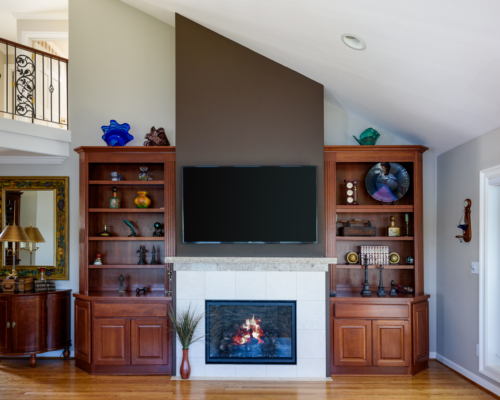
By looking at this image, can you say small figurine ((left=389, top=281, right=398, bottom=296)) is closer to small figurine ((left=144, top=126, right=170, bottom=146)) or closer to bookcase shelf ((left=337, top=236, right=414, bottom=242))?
bookcase shelf ((left=337, top=236, right=414, bottom=242))

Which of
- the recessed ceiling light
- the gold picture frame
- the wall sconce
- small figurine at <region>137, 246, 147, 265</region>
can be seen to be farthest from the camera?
the gold picture frame

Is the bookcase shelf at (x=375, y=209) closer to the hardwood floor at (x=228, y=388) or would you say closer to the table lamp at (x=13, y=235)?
the hardwood floor at (x=228, y=388)

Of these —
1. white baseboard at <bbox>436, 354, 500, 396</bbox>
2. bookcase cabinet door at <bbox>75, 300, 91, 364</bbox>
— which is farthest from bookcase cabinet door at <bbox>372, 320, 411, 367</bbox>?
bookcase cabinet door at <bbox>75, 300, 91, 364</bbox>

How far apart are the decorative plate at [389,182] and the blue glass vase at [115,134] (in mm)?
2896

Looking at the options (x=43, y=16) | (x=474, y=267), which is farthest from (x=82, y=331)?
(x=43, y=16)

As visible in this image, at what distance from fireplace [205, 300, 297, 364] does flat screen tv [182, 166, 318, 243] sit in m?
0.69

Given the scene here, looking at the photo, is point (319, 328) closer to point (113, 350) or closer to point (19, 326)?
point (113, 350)

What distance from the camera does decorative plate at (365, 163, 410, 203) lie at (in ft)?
16.0

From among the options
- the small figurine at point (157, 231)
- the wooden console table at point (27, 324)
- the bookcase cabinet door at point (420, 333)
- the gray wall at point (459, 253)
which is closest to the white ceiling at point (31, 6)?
the small figurine at point (157, 231)

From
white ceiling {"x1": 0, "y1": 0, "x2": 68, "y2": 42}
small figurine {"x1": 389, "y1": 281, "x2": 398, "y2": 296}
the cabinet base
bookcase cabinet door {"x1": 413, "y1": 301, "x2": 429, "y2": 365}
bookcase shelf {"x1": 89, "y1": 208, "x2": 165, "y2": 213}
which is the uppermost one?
white ceiling {"x1": 0, "y1": 0, "x2": 68, "y2": 42}

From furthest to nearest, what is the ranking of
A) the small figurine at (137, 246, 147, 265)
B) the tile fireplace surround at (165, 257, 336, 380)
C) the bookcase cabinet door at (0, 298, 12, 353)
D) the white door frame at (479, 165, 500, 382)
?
the small figurine at (137, 246, 147, 265) → the bookcase cabinet door at (0, 298, 12, 353) → the tile fireplace surround at (165, 257, 336, 380) → the white door frame at (479, 165, 500, 382)

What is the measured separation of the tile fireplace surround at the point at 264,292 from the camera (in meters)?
4.45

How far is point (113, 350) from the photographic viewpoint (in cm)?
459

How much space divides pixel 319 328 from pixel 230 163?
1.98 m
